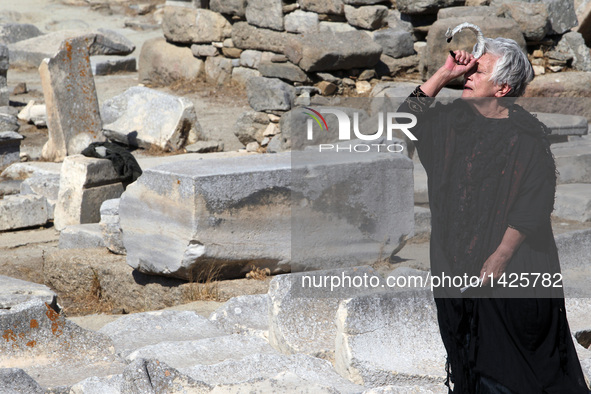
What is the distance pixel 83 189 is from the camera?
699cm

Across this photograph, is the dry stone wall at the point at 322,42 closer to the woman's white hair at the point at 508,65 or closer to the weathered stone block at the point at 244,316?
the weathered stone block at the point at 244,316

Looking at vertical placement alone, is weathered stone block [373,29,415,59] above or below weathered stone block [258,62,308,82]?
above

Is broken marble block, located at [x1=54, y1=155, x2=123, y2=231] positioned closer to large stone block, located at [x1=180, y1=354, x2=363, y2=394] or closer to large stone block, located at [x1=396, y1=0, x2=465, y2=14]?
large stone block, located at [x1=180, y1=354, x2=363, y2=394]

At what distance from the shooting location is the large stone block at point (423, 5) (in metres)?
9.09

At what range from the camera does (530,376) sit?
8.22ft

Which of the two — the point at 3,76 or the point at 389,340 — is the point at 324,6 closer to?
the point at 3,76

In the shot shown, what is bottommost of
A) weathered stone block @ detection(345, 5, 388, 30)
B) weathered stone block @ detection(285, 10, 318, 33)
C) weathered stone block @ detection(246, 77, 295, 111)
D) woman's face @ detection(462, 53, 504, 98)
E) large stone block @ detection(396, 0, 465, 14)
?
weathered stone block @ detection(246, 77, 295, 111)

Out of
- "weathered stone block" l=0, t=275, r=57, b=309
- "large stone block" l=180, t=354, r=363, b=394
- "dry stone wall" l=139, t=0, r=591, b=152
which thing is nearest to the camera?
"large stone block" l=180, t=354, r=363, b=394

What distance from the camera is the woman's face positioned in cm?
247

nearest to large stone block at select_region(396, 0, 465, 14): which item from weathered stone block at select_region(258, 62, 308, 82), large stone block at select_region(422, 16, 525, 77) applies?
large stone block at select_region(422, 16, 525, 77)

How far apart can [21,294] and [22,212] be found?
355 cm

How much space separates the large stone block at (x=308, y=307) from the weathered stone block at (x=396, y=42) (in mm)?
6226

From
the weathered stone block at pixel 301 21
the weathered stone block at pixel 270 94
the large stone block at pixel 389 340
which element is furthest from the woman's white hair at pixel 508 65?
the weathered stone block at pixel 301 21

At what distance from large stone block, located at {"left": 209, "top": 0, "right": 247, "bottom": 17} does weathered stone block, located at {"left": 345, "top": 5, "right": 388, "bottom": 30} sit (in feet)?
7.40
